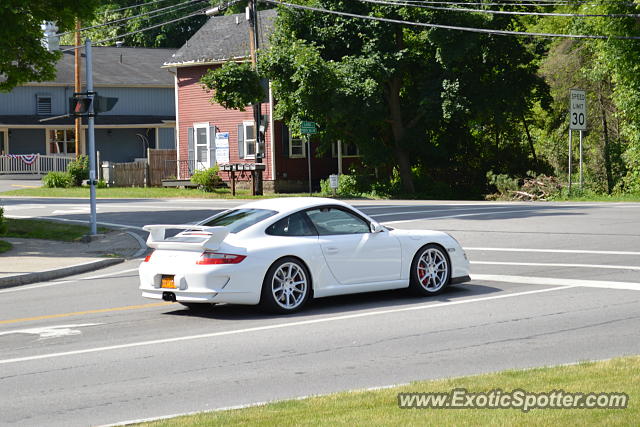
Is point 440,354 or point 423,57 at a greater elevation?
point 423,57

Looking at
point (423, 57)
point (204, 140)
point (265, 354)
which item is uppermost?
point (423, 57)

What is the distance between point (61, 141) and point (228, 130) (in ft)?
64.0

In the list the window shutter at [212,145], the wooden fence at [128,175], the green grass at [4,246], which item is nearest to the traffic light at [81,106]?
the green grass at [4,246]

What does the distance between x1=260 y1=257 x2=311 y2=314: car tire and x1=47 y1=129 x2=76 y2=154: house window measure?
54.5 metres

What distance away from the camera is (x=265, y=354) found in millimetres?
9242

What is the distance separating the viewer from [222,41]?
163ft

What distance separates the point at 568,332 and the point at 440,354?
171 cm

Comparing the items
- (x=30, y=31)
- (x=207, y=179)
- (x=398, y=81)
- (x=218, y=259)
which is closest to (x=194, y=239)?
(x=218, y=259)

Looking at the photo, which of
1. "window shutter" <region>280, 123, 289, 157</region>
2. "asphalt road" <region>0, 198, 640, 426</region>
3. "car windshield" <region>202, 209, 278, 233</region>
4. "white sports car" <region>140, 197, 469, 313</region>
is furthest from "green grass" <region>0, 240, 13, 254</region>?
"window shutter" <region>280, 123, 289, 157</region>

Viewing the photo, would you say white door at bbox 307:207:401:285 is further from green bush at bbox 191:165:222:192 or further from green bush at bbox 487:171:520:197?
green bush at bbox 191:165:222:192

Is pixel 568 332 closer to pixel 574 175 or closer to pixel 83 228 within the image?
pixel 83 228

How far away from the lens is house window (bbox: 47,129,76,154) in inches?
2490

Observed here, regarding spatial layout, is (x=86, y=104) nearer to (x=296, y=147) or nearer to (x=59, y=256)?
(x=59, y=256)

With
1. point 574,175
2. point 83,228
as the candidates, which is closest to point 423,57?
point 574,175
